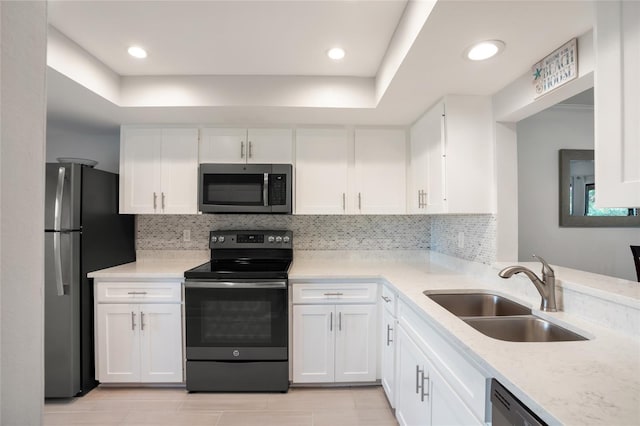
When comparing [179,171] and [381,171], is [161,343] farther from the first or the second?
[381,171]

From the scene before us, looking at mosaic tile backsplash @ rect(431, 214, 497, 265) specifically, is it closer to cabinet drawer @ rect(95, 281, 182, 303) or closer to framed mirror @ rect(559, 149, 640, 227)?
framed mirror @ rect(559, 149, 640, 227)

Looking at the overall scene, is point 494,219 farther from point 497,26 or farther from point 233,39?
point 233,39

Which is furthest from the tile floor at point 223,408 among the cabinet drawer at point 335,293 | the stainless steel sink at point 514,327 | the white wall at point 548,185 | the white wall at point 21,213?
the white wall at point 21,213

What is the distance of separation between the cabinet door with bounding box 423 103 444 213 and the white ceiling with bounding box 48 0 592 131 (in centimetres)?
12

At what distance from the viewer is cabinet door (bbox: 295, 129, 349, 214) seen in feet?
8.38

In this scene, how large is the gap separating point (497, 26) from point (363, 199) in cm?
157

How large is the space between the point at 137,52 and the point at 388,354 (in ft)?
8.51

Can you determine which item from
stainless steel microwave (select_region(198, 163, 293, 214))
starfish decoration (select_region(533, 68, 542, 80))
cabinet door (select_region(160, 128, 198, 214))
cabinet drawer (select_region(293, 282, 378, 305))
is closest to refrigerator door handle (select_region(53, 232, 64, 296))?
cabinet door (select_region(160, 128, 198, 214))

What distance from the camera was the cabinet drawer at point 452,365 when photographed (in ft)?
3.12

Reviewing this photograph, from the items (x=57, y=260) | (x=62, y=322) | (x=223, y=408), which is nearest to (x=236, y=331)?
(x=223, y=408)

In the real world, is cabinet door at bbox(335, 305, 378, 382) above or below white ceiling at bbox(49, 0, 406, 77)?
below

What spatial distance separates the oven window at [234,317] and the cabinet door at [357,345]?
1.59 ft

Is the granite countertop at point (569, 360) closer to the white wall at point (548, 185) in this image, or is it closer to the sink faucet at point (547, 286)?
the sink faucet at point (547, 286)

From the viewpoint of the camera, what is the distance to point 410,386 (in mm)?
1586
